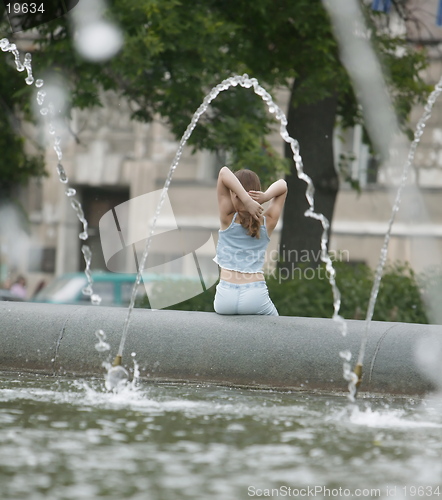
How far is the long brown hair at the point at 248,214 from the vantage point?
21.5 feet

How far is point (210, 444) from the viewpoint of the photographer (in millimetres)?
4461

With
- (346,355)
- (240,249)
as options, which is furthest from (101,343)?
(346,355)

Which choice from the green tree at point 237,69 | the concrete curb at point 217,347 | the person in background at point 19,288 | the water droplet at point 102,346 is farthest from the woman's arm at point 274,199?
the person in background at point 19,288

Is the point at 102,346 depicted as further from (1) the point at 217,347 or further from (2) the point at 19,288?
(2) the point at 19,288

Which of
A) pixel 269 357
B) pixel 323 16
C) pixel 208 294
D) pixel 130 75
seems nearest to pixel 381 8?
pixel 323 16

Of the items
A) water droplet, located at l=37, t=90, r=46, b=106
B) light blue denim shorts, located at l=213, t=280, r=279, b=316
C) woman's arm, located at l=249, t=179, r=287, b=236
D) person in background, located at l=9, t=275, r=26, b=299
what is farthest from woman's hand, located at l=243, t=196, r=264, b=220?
person in background, located at l=9, t=275, r=26, b=299

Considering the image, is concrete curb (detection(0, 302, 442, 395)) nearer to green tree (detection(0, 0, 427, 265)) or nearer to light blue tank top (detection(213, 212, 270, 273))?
light blue tank top (detection(213, 212, 270, 273))

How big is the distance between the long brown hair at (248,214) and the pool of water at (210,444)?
3.39 ft

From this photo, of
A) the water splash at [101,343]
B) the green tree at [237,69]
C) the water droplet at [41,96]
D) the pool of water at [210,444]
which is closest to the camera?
the pool of water at [210,444]

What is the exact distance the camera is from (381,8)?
12570mm

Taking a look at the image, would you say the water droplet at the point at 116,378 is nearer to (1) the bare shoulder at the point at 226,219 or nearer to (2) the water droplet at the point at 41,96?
(1) the bare shoulder at the point at 226,219

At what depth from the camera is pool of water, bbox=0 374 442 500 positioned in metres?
3.71

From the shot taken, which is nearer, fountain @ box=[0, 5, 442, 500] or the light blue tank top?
fountain @ box=[0, 5, 442, 500]

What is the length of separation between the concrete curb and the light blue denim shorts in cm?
10
